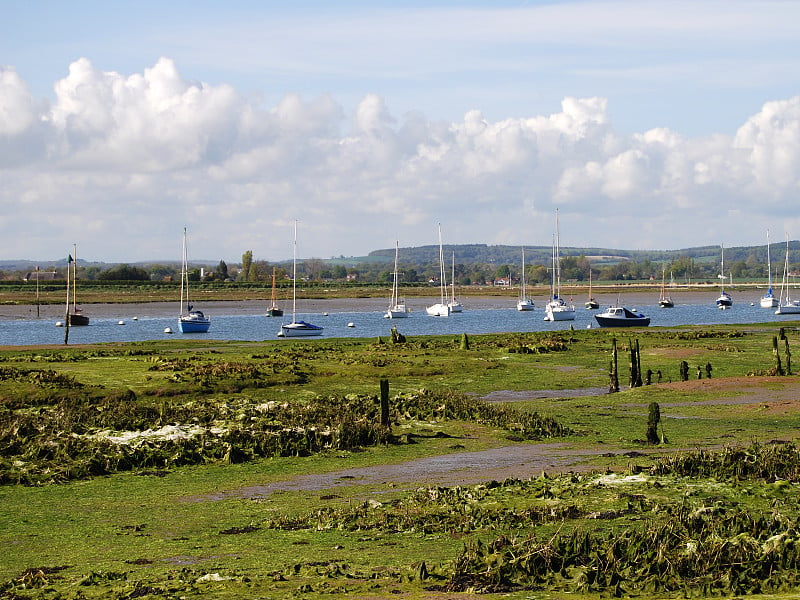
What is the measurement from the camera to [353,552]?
18234 millimetres

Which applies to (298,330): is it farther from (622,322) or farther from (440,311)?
(440,311)

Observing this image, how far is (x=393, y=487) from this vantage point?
80.8 feet

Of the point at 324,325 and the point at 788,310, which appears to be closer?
the point at 324,325

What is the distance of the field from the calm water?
57449 mm

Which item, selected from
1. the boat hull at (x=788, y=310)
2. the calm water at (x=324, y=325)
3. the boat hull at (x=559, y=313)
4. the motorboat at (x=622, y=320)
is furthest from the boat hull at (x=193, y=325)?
the boat hull at (x=788, y=310)

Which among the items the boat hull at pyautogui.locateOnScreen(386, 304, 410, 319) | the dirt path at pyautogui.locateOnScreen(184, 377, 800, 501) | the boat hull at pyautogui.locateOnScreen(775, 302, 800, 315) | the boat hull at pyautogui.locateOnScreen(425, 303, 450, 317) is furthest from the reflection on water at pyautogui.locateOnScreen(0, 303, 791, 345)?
the dirt path at pyautogui.locateOnScreen(184, 377, 800, 501)

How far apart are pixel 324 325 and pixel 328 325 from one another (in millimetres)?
928

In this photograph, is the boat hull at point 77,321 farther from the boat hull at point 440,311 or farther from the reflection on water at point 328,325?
the boat hull at point 440,311

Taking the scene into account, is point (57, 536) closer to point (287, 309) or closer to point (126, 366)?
point (126, 366)

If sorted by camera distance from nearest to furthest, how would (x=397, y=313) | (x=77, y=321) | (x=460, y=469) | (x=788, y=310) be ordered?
(x=460, y=469), (x=77, y=321), (x=397, y=313), (x=788, y=310)

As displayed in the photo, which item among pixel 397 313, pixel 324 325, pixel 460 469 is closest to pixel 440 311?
pixel 397 313

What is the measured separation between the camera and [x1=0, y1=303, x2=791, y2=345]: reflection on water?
107m

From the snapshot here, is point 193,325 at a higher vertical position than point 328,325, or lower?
higher

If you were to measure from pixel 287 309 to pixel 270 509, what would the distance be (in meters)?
156
